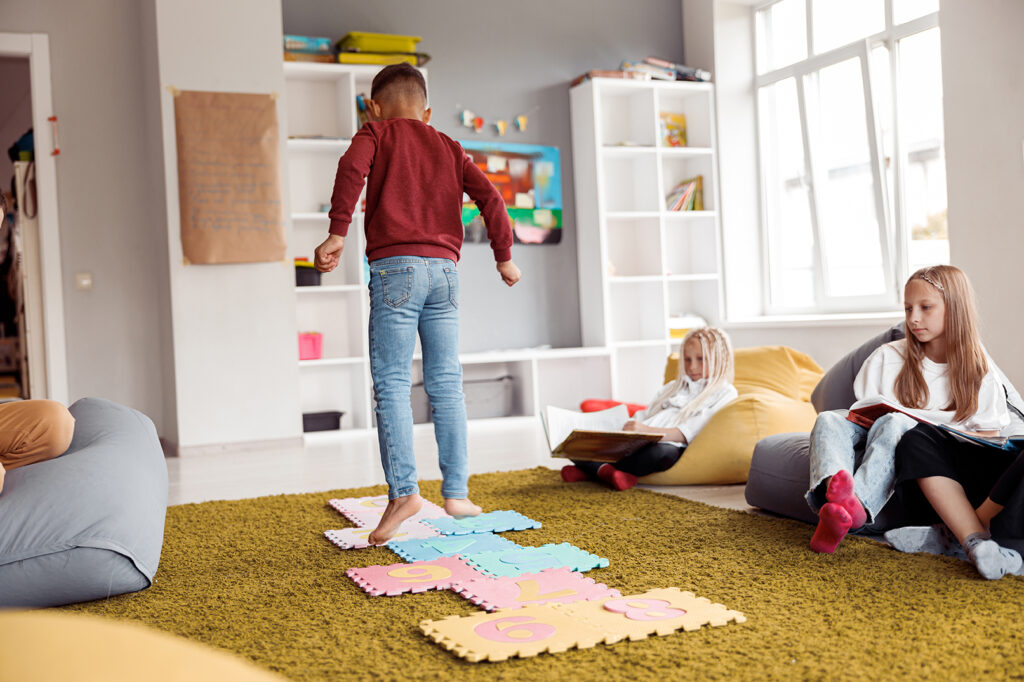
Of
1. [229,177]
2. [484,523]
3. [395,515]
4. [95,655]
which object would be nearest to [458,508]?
[484,523]

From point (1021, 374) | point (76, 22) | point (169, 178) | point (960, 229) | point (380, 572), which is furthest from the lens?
point (76, 22)

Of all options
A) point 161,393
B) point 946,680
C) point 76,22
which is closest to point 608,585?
point 946,680

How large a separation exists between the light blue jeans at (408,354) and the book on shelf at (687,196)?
3822 millimetres

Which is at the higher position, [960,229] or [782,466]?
[960,229]

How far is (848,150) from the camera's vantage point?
5492mm

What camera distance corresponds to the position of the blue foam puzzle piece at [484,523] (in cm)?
252

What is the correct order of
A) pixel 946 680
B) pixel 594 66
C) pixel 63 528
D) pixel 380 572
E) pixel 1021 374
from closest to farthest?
1. pixel 946 680
2. pixel 63 528
3. pixel 380 572
4. pixel 1021 374
5. pixel 594 66

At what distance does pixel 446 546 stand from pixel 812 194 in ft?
13.5

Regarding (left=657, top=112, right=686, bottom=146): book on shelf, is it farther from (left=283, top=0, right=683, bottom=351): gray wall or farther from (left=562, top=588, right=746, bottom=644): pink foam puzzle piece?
(left=562, top=588, right=746, bottom=644): pink foam puzzle piece

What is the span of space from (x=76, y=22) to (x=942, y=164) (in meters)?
4.49

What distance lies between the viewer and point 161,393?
5.09 meters

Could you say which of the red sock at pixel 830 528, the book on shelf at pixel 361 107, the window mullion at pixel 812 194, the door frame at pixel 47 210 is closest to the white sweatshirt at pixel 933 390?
the red sock at pixel 830 528

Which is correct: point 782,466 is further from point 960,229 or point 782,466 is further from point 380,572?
point 960,229

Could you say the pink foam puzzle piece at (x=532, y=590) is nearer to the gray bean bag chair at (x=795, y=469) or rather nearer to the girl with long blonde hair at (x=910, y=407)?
the girl with long blonde hair at (x=910, y=407)
